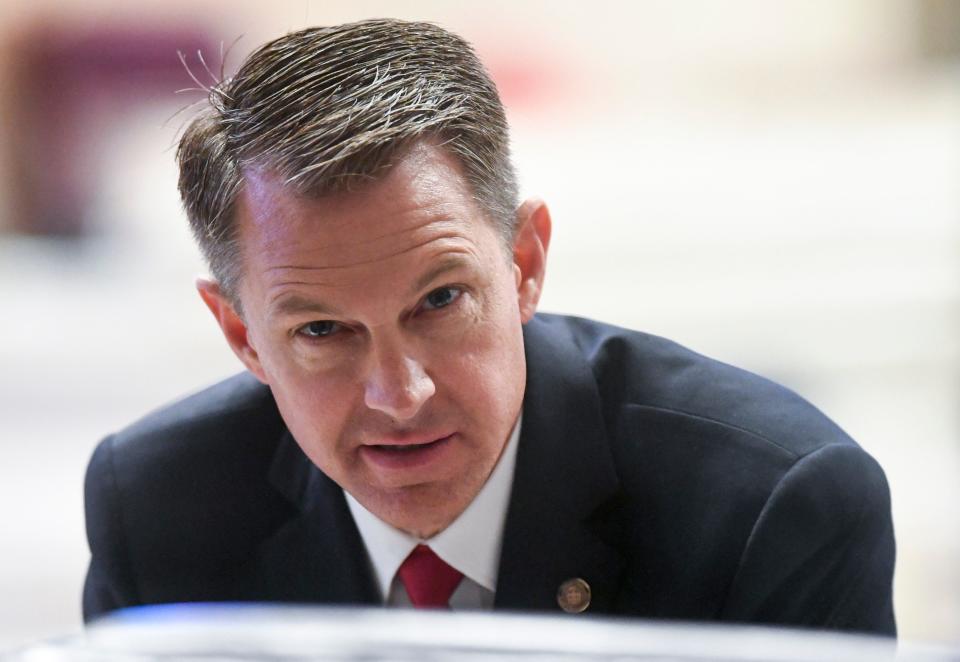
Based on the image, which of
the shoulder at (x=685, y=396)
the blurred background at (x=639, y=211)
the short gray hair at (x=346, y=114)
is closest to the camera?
the short gray hair at (x=346, y=114)

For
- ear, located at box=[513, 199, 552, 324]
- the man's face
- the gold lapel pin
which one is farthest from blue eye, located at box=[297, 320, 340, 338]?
the gold lapel pin

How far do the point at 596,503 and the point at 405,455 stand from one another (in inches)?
5.0

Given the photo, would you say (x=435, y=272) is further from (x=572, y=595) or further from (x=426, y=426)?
(x=572, y=595)

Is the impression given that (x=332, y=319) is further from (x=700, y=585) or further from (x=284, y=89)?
(x=700, y=585)

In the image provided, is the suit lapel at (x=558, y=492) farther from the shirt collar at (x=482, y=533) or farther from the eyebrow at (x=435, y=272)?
the eyebrow at (x=435, y=272)

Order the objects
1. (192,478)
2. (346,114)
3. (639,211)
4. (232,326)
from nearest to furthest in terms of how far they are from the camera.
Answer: (346,114), (232,326), (192,478), (639,211)

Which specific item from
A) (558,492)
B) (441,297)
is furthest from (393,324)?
(558,492)

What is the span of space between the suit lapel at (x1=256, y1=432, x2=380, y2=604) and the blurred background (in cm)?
22

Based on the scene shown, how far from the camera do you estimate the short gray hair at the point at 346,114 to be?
0.59 meters

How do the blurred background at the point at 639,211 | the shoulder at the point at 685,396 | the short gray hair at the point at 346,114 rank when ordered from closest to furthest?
the short gray hair at the point at 346,114
the shoulder at the point at 685,396
the blurred background at the point at 639,211

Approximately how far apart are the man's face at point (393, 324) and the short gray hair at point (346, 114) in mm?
11

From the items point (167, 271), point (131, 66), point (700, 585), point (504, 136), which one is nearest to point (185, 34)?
point (131, 66)

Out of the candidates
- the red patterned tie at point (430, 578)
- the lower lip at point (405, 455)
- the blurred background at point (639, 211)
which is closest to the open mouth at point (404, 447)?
the lower lip at point (405, 455)

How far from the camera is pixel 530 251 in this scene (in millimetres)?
681
